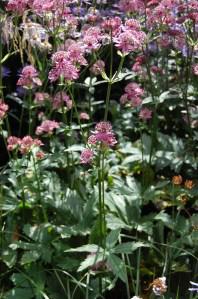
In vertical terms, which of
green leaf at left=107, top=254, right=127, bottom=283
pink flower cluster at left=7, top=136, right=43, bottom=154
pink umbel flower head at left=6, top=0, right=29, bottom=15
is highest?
pink umbel flower head at left=6, top=0, right=29, bottom=15

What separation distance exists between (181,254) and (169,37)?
1477mm

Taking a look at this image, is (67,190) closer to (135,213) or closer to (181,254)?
(135,213)

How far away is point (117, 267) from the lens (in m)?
2.54

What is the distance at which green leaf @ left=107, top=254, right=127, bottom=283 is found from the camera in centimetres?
252

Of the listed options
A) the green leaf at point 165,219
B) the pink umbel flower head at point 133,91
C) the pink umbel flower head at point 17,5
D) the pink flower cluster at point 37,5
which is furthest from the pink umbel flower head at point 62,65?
the green leaf at point 165,219

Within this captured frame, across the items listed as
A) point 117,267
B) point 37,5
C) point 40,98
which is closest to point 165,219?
point 117,267

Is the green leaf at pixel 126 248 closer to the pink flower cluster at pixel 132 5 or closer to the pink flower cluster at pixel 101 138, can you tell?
the pink flower cluster at pixel 101 138

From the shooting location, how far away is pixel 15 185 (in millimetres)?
3328

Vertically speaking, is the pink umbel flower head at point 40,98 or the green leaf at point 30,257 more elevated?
the pink umbel flower head at point 40,98

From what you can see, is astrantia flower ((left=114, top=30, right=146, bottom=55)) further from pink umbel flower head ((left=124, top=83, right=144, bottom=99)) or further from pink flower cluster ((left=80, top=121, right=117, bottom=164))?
pink umbel flower head ((left=124, top=83, right=144, bottom=99))

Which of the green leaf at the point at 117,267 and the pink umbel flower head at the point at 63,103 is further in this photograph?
the pink umbel flower head at the point at 63,103

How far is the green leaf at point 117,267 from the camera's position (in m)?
2.52

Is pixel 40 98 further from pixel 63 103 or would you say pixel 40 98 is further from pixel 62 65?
pixel 62 65

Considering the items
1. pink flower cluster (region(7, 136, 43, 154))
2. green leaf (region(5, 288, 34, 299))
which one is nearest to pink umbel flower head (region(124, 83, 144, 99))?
pink flower cluster (region(7, 136, 43, 154))
